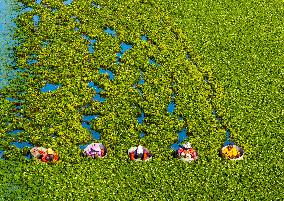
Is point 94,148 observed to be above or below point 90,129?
below

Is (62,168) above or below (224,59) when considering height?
below

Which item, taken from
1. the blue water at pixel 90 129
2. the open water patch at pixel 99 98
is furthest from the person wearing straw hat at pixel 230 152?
the open water patch at pixel 99 98

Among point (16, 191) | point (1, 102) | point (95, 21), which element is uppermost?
point (95, 21)

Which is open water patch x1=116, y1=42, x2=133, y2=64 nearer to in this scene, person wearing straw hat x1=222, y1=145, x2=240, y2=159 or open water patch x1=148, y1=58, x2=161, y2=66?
open water patch x1=148, y1=58, x2=161, y2=66

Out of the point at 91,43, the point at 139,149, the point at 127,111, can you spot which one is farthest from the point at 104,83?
the point at 139,149

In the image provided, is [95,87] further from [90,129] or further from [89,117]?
[90,129]

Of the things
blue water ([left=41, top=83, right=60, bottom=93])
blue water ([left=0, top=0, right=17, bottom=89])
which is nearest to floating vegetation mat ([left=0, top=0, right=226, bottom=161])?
blue water ([left=41, top=83, right=60, bottom=93])

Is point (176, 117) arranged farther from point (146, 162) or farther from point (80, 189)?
point (80, 189)

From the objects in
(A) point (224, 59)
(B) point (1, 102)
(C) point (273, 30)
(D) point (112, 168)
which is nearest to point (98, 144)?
(D) point (112, 168)
